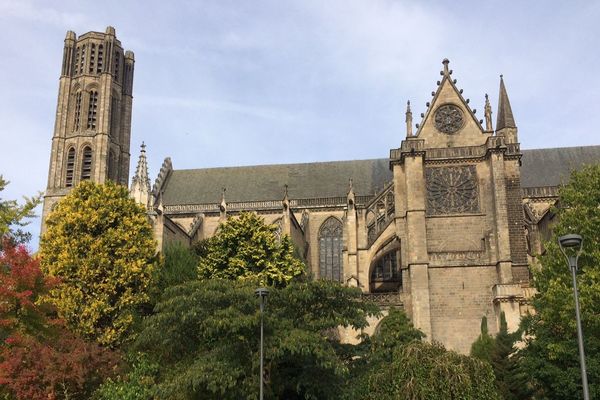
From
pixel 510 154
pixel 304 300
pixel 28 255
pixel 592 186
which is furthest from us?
pixel 510 154

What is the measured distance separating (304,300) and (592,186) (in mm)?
10858

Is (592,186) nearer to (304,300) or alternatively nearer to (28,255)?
(304,300)

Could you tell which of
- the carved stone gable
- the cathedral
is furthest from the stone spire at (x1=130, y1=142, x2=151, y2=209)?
the carved stone gable

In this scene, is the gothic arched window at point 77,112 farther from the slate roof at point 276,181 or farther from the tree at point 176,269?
the tree at point 176,269

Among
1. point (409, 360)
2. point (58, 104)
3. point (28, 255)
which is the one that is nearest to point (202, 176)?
point (58, 104)

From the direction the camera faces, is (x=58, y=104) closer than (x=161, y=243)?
No

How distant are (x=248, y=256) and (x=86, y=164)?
25855 mm

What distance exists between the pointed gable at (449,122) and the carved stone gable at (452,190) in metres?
1.63

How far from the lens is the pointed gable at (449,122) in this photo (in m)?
39.4

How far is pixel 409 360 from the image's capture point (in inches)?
782

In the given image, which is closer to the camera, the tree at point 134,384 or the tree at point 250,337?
the tree at point 250,337

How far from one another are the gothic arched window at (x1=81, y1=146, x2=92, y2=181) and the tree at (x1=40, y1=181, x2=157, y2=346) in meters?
20.7

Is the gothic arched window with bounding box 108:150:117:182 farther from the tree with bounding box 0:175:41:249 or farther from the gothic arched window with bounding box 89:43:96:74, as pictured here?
the tree with bounding box 0:175:41:249

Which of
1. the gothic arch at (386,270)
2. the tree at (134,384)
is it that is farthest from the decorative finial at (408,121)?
the tree at (134,384)
